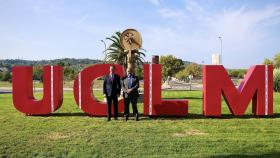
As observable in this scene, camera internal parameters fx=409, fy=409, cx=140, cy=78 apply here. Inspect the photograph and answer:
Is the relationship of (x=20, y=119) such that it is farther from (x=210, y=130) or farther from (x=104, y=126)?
(x=210, y=130)

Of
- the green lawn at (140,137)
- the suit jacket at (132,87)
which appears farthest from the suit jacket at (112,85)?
the green lawn at (140,137)

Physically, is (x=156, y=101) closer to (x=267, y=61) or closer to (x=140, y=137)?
(x=140, y=137)

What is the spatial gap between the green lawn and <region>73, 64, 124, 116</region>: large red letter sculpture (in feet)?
1.68

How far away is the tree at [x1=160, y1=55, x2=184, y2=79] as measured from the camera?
97.1 metres

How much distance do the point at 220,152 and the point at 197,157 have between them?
0.74 meters

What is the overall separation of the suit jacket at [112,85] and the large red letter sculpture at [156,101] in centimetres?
106

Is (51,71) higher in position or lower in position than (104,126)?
higher

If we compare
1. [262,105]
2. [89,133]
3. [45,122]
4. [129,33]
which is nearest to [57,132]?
[89,133]

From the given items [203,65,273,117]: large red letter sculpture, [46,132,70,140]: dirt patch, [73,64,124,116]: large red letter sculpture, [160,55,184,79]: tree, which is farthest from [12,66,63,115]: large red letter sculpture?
[160,55,184,79]: tree

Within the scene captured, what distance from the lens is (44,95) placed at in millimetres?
15438

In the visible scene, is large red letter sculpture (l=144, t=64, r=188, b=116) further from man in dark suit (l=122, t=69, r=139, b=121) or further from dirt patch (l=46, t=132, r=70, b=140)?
dirt patch (l=46, t=132, r=70, b=140)

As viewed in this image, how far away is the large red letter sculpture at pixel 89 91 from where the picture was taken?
15.1 metres

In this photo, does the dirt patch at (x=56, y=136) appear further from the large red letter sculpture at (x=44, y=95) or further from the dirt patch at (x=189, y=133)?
the large red letter sculpture at (x=44, y=95)

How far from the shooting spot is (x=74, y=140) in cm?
1062
